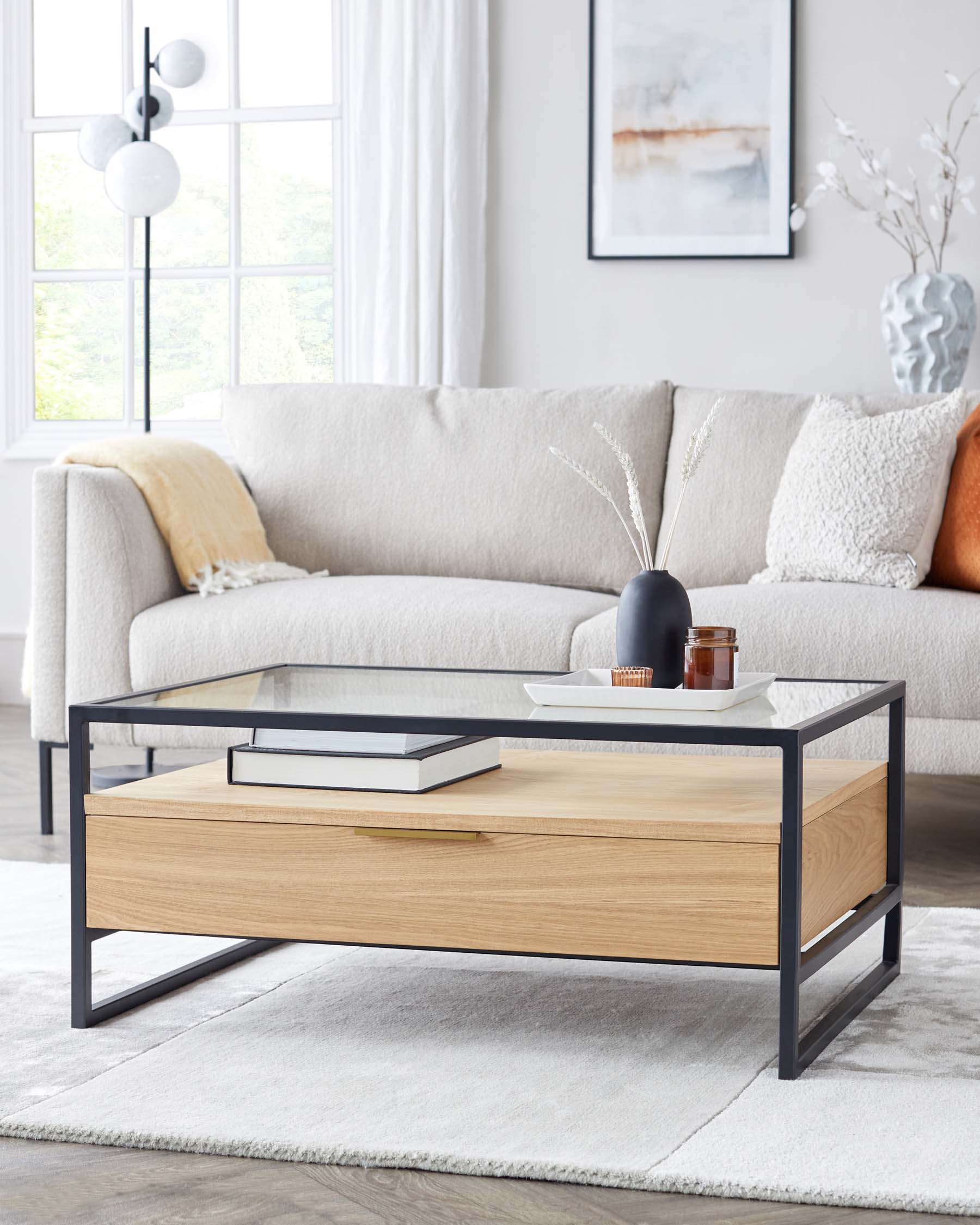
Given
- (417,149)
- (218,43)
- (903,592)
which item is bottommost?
(903,592)

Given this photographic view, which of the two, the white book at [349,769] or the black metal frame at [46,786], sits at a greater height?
the white book at [349,769]

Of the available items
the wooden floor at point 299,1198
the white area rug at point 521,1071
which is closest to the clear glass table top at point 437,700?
the white area rug at point 521,1071

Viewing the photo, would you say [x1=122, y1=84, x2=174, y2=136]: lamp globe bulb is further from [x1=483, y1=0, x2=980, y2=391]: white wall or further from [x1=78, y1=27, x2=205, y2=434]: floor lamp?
[x1=483, y1=0, x2=980, y2=391]: white wall

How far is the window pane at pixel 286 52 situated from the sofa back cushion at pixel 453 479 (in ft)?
5.61

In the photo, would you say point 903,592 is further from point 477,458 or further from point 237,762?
point 237,762

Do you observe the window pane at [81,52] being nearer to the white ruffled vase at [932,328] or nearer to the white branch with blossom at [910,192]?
the white branch with blossom at [910,192]

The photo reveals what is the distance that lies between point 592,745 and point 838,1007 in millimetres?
983

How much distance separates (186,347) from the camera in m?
5.12

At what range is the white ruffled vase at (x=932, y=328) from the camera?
A: 418 centimetres

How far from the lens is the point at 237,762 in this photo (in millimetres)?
1899

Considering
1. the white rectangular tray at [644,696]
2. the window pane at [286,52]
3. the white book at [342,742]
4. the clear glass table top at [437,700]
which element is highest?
the window pane at [286,52]

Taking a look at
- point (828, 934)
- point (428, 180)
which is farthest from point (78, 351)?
point (828, 934)

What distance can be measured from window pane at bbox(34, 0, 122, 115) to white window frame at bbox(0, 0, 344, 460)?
0.04 m


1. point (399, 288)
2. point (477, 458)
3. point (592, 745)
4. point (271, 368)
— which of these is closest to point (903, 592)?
point (592, 745)
